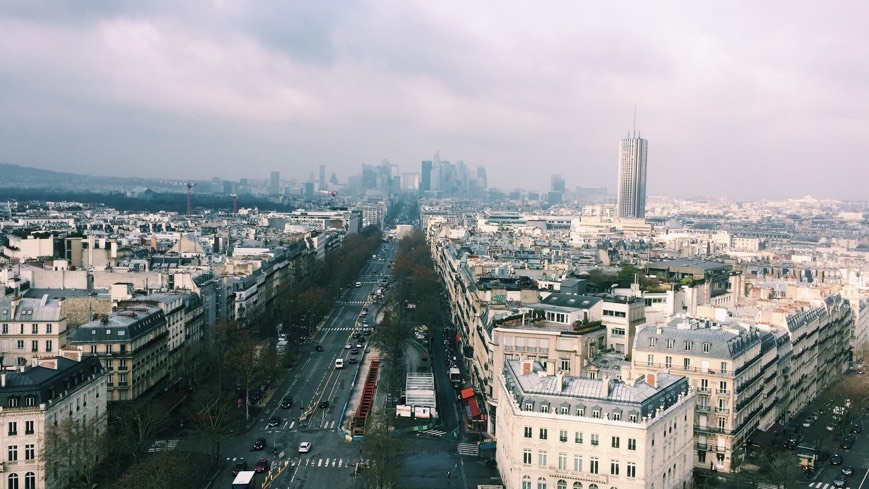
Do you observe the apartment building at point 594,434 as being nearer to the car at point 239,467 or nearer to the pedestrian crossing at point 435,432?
the pedestrian crossing at point 435,432

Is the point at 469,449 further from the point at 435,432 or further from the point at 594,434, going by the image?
the point at 594,434

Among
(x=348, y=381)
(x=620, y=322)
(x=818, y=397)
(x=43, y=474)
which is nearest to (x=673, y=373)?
(x=620, y=322)

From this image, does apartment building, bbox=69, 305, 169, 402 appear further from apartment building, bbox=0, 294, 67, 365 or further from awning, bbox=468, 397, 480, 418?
awning, bbox=468, 397, 480, 418

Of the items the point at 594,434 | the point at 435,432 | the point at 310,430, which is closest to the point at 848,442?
the point at 594,434

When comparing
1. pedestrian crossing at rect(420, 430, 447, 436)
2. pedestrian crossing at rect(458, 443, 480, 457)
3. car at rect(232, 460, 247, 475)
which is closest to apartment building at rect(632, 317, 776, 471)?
pedestrian crossing at rect(458, 443, 480, 457)

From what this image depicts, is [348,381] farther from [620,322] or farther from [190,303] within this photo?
[620,322]
